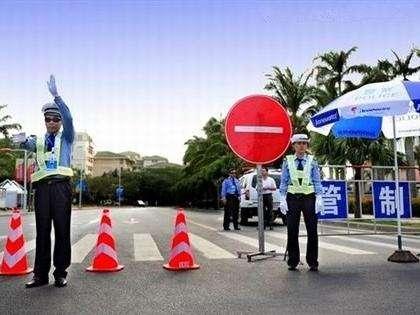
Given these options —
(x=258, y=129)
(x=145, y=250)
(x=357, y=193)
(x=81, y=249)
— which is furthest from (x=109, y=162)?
(x=258, y=129)

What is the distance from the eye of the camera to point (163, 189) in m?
112

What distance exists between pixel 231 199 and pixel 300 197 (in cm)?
877

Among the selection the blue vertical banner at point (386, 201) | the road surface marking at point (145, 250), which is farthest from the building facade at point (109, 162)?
the road surface marking at point (145, 250)

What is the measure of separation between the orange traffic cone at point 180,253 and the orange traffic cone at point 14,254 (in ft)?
5.99

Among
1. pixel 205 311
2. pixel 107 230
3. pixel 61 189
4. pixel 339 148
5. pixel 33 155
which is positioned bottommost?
pixel 205 311

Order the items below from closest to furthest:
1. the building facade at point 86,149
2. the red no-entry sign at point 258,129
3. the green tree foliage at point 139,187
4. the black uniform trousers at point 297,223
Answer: the black uniform trousers at point 297,223
the red no-entry sign at point 258,129
the green tree foliage at point 139,187
the building facade at point 86,149

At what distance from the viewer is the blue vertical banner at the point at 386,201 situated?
1284 cm

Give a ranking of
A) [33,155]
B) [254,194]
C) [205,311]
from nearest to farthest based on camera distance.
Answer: [205,311]
[33,155]
[254,194]

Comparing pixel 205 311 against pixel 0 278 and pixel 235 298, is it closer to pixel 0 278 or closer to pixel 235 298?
pixel 235 298

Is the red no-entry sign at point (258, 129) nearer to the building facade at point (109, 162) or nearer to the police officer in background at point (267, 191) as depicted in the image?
the police officer in background at point (267, 191)

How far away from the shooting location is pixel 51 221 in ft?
20.6

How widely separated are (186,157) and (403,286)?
7393cm

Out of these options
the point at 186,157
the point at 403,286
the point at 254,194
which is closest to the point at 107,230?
A: the point at 403,286

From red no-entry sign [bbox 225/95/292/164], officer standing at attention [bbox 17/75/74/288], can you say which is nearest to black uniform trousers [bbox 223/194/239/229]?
red no-entry sign [bbox 225/95/292/164]
